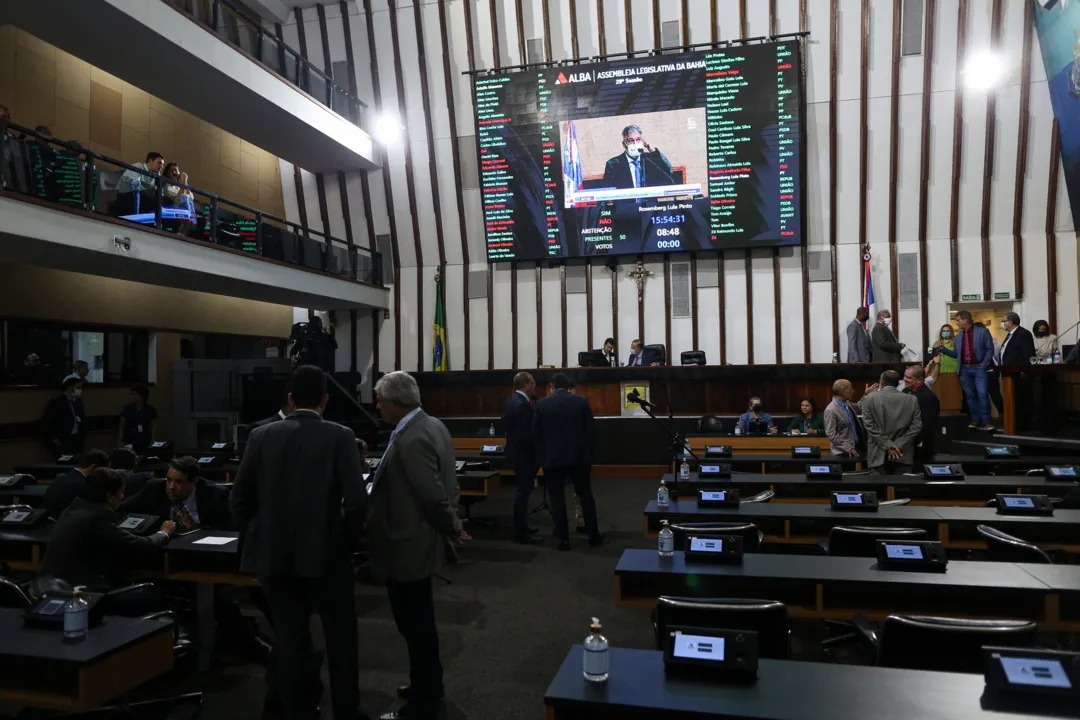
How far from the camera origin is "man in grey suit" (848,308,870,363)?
10.3 metres

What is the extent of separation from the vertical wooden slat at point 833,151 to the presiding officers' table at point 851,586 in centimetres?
943

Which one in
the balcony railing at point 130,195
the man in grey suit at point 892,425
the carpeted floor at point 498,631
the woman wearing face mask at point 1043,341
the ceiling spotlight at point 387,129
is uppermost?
→ the ceiling spotlight at point 387,129

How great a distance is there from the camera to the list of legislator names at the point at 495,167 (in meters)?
11.7

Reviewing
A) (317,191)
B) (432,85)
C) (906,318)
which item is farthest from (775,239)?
(317,191)

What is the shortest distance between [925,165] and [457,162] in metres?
7.70

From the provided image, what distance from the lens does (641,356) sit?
1102 cm

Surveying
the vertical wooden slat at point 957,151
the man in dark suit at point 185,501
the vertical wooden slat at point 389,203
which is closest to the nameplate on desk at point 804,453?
the man in dark suit at point 185,501

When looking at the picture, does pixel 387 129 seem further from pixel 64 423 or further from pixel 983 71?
pixel 983 71

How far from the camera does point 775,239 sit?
1121 centimetres

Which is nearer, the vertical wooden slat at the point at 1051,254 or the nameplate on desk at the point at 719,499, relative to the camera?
the nameplate on desk at the point at 719,499

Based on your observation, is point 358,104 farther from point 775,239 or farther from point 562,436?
point 562,436

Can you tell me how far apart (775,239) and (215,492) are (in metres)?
9.52

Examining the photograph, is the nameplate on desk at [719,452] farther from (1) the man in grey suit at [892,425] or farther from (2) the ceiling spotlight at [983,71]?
(2) the ceiling spotlight at [983,71]

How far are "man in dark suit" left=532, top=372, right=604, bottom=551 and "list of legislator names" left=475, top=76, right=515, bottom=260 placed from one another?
6678 mm
